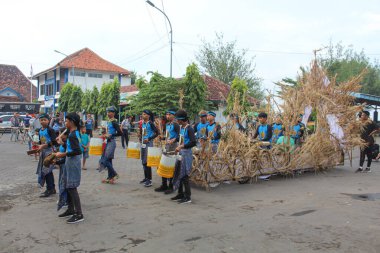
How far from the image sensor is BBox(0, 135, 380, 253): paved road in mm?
4559

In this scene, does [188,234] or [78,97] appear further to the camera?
[78,97]

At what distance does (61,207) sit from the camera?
6.03 metres

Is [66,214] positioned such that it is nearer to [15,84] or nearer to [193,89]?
[193,89]

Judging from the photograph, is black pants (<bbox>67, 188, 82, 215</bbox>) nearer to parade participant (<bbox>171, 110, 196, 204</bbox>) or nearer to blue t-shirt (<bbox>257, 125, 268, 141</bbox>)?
parade participant (<bbox>171, 110, 196, 204</bbox>)

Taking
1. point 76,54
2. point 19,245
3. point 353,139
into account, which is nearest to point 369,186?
point 353,139

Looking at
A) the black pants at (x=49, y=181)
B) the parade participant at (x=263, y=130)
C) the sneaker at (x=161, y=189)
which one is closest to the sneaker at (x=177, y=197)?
the sneaker at (x=161, y=189)

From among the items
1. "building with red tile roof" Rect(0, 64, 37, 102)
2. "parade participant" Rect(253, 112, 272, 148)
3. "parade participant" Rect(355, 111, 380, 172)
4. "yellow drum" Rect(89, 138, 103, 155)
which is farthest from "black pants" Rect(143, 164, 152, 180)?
"building with red tile roof" Rect(0, 64, 37, 102)

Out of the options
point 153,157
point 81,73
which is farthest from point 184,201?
point 81,73

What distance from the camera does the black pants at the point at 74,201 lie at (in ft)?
18.2

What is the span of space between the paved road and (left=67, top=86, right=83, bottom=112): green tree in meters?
27.2

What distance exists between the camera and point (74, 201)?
5.58 m

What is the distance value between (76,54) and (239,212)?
4404cm

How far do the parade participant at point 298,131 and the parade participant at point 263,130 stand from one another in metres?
0.88

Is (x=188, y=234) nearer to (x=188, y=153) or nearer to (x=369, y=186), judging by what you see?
(x=188, y=153)
